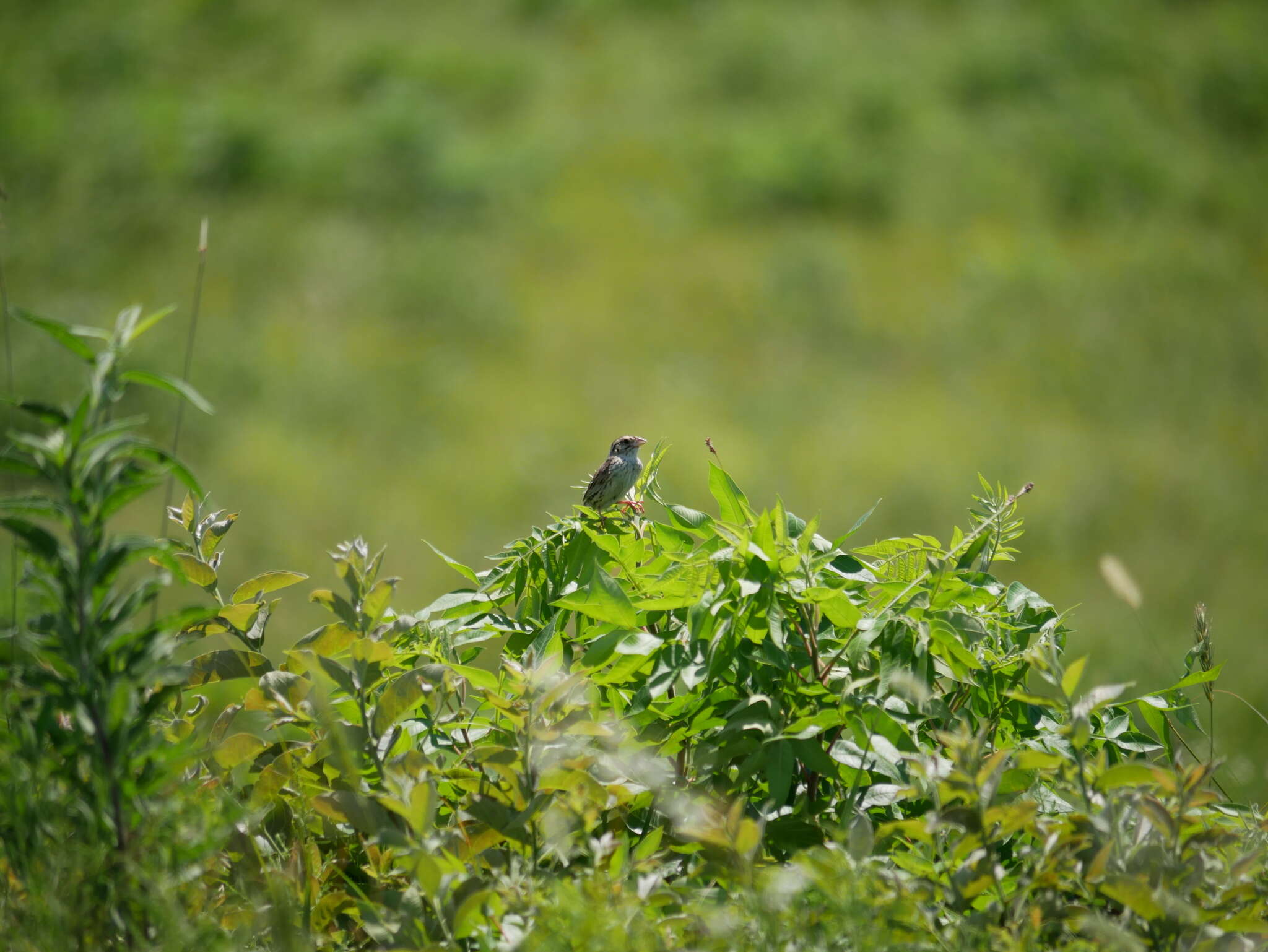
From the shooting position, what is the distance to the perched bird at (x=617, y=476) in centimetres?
430

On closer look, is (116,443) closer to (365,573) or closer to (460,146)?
(365,573)

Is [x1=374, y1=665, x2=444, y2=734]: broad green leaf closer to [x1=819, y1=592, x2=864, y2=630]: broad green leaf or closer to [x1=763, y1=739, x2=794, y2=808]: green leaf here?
[x1=763, y1=739, x2=794, y2=808]: green leaf

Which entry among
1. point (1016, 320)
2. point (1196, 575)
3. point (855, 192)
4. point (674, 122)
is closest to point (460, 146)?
point (674, 122)

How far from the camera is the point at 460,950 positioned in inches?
67.1

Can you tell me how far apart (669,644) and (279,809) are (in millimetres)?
967

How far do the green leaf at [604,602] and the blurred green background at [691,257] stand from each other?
8636 mm

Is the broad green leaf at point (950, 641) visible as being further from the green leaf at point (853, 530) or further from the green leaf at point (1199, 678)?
the green leaf at point (1199, 678)

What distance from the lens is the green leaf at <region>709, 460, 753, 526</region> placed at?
6.82 ft

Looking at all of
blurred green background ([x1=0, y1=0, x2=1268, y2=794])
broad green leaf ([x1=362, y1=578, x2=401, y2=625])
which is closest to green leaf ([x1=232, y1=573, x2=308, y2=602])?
broad green leaf ([x1=362, y1=578, x2=401, y2=625])

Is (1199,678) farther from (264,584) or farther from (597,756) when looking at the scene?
(264,584)

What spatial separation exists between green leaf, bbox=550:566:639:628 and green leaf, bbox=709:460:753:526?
31 centimetres

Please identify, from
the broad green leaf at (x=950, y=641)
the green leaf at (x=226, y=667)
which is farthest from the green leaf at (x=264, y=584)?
the broad green leaf at (x=950, y=641)

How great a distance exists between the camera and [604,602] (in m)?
1.90

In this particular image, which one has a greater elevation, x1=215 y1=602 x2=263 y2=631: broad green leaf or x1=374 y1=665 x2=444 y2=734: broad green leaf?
x1=215 y1=602 x2=263 y2=631: broad green leaf
